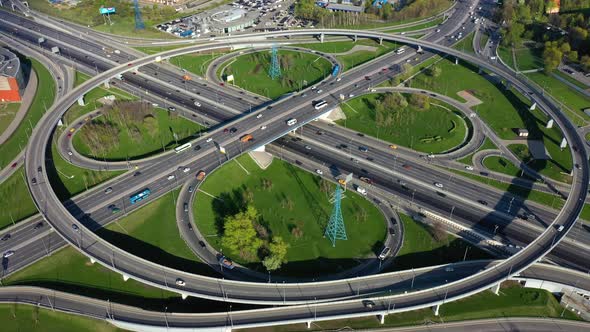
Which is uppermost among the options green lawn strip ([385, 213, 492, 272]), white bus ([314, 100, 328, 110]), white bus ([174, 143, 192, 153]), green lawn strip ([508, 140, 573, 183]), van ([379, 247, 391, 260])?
white bus ([314, 100, 328, 110])

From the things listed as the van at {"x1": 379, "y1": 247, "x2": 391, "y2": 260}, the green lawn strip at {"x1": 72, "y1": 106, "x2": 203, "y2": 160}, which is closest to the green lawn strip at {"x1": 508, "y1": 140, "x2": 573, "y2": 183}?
the van at {"x1": 379, "y1": 247, "x2": 391, "y2": 260}

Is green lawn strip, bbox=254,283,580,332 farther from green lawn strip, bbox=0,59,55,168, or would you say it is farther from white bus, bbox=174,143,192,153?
green lawn strip, bbox=0,59,55,168

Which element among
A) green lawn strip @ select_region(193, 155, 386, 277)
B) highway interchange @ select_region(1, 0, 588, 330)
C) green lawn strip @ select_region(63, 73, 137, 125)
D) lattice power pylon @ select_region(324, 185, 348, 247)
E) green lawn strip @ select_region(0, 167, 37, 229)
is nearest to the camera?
highway interchange @ select_region(1, 0, 588, 330)

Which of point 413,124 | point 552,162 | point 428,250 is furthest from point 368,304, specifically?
point 552,162

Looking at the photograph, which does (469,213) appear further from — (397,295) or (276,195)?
(276,195)

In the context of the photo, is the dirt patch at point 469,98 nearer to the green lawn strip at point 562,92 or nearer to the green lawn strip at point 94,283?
the green lawn strip at point 562,92

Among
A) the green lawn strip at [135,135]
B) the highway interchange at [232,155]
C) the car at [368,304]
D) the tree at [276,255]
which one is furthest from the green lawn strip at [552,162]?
the green lawn strip at [135,135]
